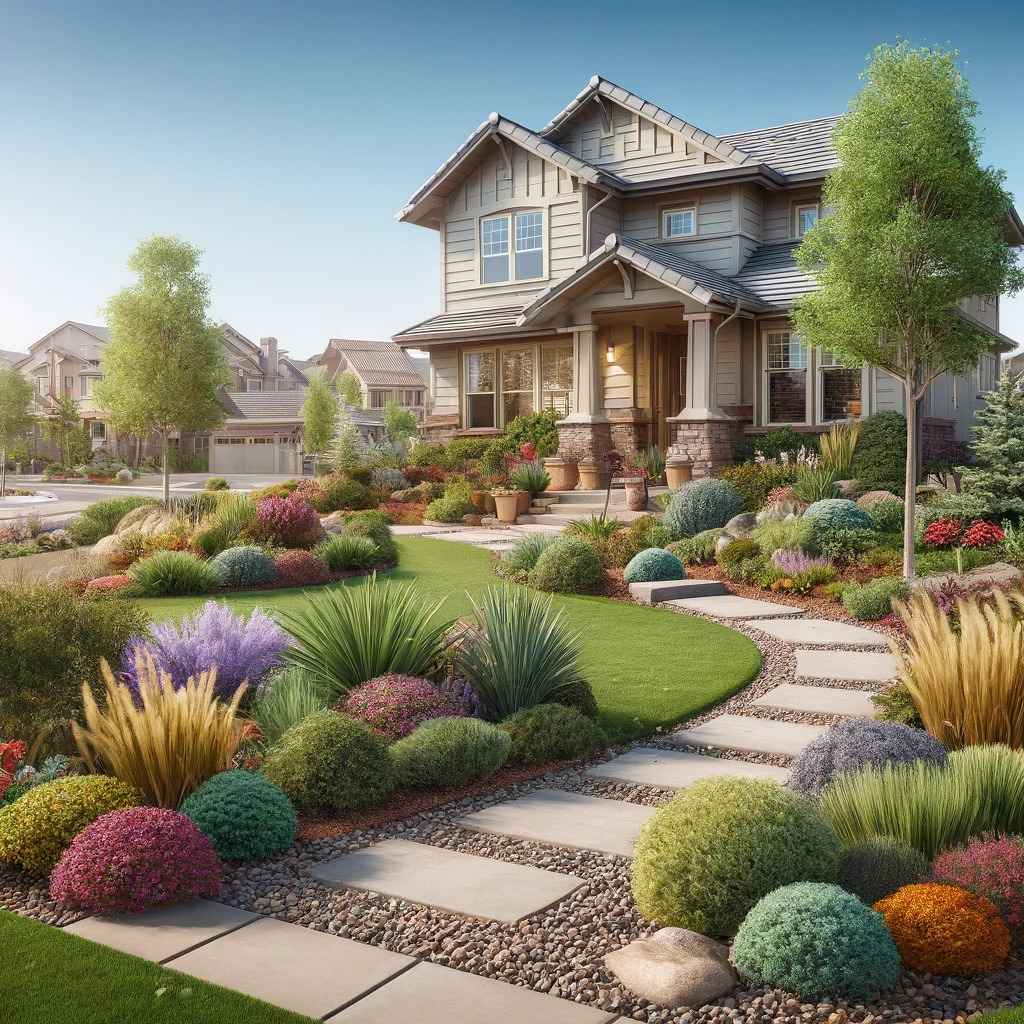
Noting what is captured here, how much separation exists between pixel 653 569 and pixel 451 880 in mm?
8168

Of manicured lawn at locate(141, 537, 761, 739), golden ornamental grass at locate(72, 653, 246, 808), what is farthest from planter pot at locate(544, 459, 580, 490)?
golden ornamental grass at locate(72, 653, 246, 808)

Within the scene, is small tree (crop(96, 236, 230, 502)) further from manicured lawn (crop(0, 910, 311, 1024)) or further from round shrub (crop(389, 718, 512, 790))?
manicured lawn (crop(0, 910, 311, 1024))

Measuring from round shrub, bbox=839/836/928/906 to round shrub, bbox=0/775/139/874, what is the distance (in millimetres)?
3097

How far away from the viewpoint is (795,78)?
13.4 metres

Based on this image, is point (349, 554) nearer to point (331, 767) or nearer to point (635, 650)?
point (635, 650)

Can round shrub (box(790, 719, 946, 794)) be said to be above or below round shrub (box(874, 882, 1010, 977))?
above

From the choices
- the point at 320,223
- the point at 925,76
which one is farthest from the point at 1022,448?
the point at 320,223

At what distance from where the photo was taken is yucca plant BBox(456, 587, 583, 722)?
6.61 meters

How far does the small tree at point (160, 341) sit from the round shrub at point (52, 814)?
22.7 metres

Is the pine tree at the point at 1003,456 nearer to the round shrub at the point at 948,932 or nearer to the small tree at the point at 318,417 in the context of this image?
the round shrub at the point at 948,932

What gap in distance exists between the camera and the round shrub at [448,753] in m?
5.49

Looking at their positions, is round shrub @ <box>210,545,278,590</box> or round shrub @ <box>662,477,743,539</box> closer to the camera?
round shrub @ <box>210,545,278,590</box>

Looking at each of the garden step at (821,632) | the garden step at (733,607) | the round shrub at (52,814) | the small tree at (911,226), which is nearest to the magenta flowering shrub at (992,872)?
the round shrub at (52,814)

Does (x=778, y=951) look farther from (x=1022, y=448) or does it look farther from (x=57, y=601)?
(x=1022, y=448)
